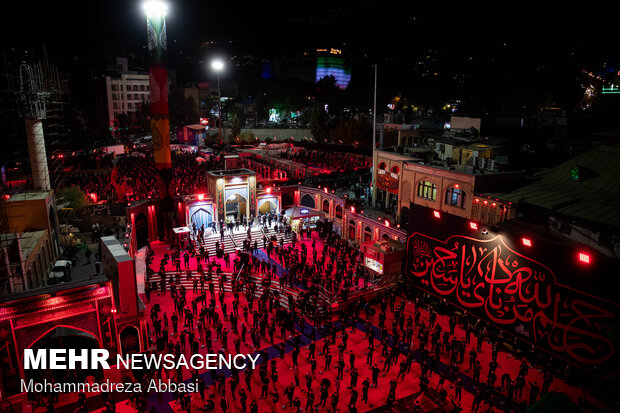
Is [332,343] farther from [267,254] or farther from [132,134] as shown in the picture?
[132,134]

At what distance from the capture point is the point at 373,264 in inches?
1022

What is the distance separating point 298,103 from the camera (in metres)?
76.1

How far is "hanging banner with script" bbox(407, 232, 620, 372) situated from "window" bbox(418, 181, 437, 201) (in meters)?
5.58

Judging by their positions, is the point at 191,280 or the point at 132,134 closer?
the point at 191,280

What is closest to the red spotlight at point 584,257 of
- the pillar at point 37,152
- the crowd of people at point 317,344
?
the crowd of people at point 317,344

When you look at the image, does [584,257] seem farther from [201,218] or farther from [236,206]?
[201,218]

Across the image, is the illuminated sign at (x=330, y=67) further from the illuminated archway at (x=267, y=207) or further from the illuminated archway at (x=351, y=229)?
the illuminated archway at (x=351, y=229)

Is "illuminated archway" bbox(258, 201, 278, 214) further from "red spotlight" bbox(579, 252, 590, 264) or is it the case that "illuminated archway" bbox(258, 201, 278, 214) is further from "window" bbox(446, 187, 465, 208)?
"red spotlight" bbox(579, 252, 590, 264)

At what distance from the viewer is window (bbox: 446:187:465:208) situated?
88.1 feet

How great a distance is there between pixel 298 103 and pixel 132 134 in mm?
31702

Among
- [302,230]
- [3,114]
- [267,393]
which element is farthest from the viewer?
[302,230]

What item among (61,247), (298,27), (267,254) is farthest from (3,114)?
(298,27)

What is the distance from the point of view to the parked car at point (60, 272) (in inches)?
788

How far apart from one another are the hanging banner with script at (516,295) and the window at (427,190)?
558 cm
